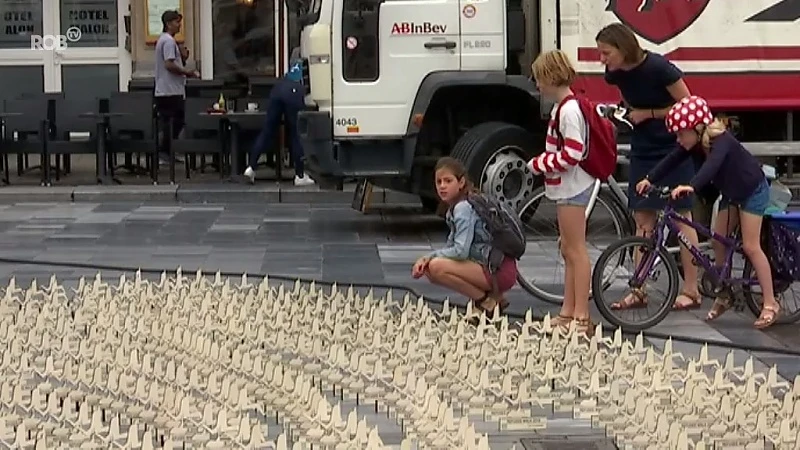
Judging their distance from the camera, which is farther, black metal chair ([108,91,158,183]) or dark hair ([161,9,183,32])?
dark hair ([161,9,183,32])

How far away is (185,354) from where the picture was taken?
7496 mm

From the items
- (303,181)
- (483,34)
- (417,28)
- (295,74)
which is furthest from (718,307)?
(303,181)

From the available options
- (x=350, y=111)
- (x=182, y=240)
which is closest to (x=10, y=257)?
(x=182, y=240)

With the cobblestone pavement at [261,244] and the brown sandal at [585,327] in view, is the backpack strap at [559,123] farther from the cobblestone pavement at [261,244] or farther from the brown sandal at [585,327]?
the cobblestone pavement at [261,244]

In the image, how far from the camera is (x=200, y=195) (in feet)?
54.5

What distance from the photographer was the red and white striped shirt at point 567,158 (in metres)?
8.16

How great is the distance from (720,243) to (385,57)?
4.59 m

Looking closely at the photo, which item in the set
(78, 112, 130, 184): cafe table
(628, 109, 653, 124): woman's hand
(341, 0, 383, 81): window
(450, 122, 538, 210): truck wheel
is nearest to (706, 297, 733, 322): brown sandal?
(628, 109, 653, 124): woman's hand

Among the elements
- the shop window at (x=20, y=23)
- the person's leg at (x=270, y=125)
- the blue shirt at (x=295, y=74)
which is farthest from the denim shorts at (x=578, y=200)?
the shop window at (x=20, y=23)

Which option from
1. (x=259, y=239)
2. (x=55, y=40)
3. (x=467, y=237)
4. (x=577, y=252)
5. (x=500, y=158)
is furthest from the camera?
(x=55, y=40)

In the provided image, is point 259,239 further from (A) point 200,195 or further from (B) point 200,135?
(B) point 200,135

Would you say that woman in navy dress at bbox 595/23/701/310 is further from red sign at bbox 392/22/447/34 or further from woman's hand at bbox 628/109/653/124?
red sign at bbox 392/22/447/34

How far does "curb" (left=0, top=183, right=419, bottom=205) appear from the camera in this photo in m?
16.5

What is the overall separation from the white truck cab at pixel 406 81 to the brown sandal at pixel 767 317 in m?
4.11
